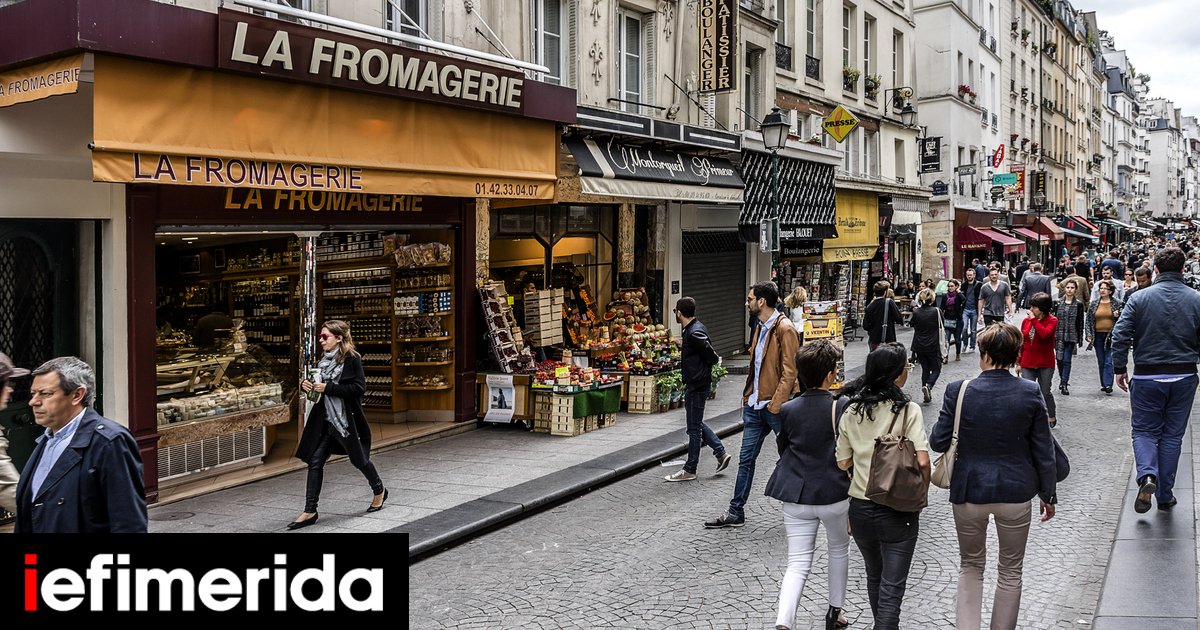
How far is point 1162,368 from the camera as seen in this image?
7660 millimetres

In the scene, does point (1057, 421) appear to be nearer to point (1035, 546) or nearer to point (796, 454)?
point (1035, 546)

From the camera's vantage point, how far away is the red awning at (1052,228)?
50.6 metres

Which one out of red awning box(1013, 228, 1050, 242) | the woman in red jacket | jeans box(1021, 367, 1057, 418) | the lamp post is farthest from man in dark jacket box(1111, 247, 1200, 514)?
red awning box(1013, 228, 1050, 242)

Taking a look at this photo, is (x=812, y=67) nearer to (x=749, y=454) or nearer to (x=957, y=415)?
(x=749, y=454)

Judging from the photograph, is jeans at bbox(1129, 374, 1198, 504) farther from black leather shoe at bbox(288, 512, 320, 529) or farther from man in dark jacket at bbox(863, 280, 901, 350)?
man in dark jacket at bbox(863, 280, 901, 350)

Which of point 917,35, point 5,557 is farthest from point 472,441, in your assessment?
point 917,35

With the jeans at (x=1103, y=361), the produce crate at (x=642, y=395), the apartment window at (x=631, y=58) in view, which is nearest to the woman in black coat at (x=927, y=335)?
the jeans at (x=1103, y=361)

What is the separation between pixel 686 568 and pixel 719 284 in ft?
46.3

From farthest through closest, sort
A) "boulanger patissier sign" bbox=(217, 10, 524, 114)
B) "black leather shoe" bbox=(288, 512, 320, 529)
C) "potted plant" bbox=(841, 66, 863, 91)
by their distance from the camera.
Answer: "potted plant" bbox=(841, 66, 863, 91) → "boulanger patissier sign" bbox=(217, 10, 524, 114) → "black leather shoe" bbox=(288, 512, 320, 529)

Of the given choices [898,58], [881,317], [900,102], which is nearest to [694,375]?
[881,317]

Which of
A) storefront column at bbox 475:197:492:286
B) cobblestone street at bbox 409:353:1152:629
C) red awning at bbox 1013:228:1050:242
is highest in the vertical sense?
red awning at bbox 1013:228:1050:242

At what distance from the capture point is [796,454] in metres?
5.56

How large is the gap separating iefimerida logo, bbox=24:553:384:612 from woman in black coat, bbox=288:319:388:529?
4645 millimetres

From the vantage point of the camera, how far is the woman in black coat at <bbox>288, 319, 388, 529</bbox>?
334 inches
